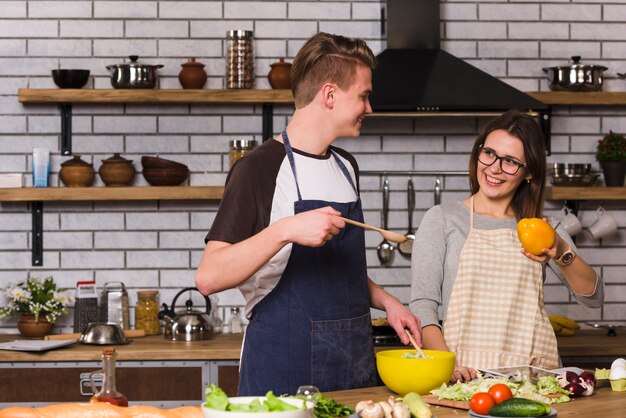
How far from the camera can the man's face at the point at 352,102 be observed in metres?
2.86

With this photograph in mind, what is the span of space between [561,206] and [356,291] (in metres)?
2.89

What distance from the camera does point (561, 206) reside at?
551cm

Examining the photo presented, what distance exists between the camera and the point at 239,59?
5188 mm

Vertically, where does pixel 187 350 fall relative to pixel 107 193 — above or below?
below

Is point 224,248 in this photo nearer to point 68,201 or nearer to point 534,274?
point 534,274

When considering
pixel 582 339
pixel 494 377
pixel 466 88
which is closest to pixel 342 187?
pixel 494 377

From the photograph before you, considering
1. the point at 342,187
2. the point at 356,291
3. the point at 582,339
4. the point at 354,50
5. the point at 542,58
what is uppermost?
the point at 542,58

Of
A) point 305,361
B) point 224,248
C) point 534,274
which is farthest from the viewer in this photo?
point 534,274

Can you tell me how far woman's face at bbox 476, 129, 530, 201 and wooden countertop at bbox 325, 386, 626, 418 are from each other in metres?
0.80

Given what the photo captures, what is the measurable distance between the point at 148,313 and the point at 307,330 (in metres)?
2.52

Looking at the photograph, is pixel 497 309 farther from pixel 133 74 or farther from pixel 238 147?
pixel 133 74

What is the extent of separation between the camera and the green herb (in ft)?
7.35

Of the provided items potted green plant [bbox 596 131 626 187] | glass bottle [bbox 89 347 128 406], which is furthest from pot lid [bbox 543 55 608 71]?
glass bottle [bbox 89 347 128 406]

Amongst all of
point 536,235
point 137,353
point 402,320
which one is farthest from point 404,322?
point 137,353
